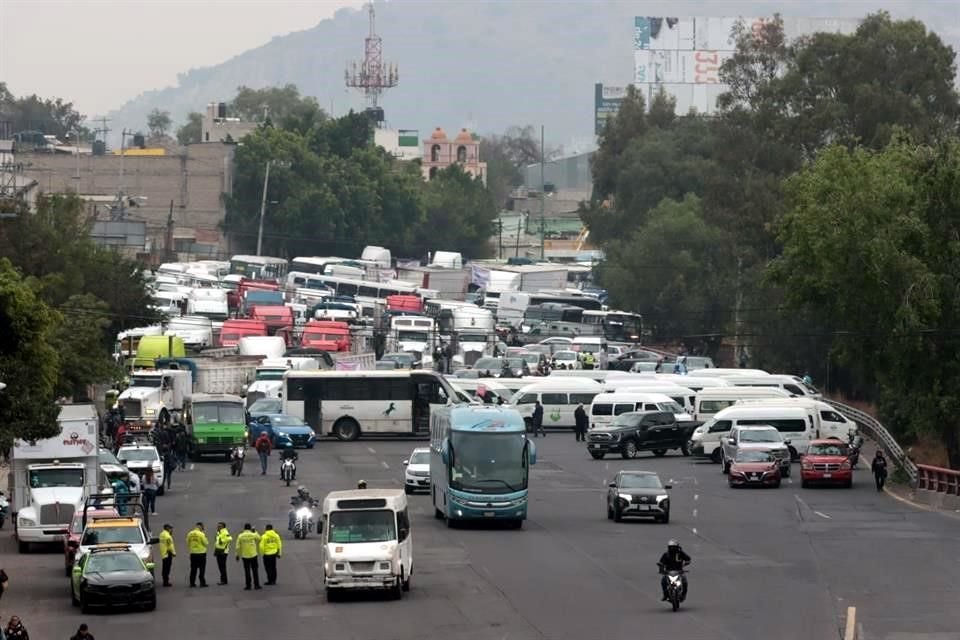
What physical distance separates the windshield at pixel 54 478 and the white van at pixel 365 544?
12304 millimetres

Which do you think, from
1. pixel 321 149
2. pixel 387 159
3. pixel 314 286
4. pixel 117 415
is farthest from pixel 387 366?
pixel 387 159

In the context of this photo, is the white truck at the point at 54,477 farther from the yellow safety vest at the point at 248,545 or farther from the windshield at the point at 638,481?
the windshield at the point at 638,481

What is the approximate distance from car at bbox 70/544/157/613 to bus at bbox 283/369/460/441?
123 ft

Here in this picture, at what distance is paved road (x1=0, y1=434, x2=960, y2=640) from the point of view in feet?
104

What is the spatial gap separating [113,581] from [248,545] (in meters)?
3.24

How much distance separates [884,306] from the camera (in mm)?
62344

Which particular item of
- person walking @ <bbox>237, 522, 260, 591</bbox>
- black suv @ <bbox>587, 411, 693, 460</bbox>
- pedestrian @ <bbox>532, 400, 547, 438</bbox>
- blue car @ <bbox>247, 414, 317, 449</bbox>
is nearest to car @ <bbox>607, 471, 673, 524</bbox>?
person walking @ <bbox>237, 522, 260, 591</bbox>

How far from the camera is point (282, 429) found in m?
68.6

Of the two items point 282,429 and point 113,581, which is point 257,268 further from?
point 113,581

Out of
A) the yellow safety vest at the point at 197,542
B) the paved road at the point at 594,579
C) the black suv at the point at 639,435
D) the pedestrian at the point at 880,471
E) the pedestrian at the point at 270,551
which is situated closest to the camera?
the paved road at the point at 594,579

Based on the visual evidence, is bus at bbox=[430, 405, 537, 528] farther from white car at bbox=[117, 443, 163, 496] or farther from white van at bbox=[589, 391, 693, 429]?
white van at bbox=[589, 391, 693, 429]

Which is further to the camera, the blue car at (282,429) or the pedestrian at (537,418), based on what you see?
the pedestrian at (537,418)

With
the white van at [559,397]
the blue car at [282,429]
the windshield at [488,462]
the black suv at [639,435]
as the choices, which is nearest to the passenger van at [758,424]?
the black suv at [639,435]

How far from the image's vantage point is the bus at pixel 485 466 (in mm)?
45781
